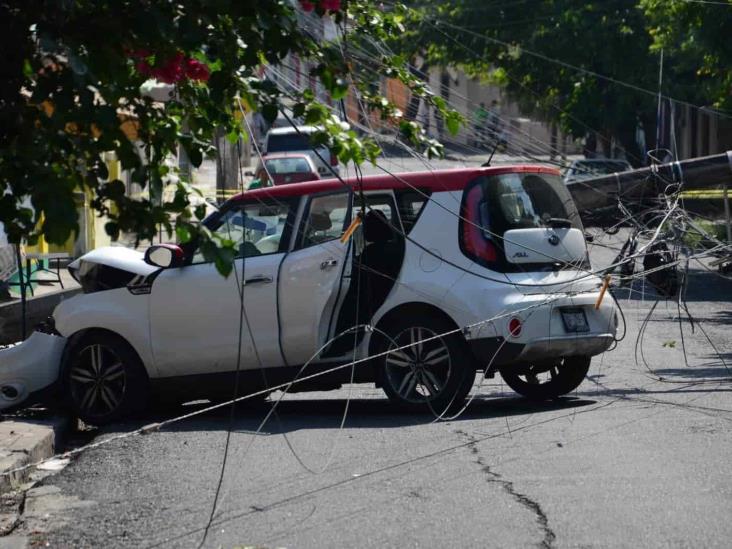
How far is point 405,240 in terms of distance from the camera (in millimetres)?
9789

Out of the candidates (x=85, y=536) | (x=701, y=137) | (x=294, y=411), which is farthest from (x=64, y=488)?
(x=701, y=137)

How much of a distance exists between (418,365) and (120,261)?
8.27ft

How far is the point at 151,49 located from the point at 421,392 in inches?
184

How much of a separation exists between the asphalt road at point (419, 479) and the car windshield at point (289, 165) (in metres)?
21.0

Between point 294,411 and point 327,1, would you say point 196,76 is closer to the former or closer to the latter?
point 327,1

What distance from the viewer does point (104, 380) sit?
399 inches

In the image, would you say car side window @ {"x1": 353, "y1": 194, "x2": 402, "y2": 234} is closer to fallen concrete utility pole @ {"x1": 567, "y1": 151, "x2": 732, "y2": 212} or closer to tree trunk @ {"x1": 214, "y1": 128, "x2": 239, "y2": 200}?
tree trunk @ {"x1": 214, "y1": 128, "x2": 239, "y2": 200}

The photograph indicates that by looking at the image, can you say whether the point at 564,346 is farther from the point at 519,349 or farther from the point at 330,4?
the point at 330,4

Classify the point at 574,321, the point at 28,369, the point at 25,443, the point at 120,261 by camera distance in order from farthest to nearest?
1. the point at 120,261
2. the point at 28,369
3. the point at 574,321
4. the point at 25,443

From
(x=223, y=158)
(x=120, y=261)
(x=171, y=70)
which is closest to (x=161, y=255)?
(x=120, y=261)

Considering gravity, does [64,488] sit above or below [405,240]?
below

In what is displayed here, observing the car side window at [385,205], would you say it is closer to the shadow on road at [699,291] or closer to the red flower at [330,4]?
the red flower at [330,4]

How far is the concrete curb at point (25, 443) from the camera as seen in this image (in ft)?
26.7

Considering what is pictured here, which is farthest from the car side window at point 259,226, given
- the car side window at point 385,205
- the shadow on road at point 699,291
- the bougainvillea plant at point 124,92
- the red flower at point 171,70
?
the shadow on road at point 699,291
